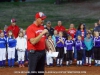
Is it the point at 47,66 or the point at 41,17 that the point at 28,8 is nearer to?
the point at 47,66

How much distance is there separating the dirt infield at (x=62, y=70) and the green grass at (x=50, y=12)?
11202mm

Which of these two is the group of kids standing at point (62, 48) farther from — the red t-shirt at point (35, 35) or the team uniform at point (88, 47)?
the red t-shirt at point (35, 35)

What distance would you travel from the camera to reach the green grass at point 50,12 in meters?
28.2

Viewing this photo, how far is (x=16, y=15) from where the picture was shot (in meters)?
30.5

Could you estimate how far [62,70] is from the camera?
1432 centimetres

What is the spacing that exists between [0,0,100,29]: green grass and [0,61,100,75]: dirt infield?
11202mm

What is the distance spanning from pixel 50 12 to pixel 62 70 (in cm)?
1775

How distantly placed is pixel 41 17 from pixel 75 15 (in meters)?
22.6

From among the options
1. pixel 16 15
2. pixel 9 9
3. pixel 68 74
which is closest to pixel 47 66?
pixel 68 74

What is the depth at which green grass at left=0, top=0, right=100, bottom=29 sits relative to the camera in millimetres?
28234

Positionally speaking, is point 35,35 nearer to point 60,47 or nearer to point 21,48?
point 21,48

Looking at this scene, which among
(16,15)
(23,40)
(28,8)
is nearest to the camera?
(23,40)

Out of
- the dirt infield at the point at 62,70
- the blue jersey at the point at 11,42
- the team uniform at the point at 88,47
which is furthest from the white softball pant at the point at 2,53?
the team uniform at the point at 88,47

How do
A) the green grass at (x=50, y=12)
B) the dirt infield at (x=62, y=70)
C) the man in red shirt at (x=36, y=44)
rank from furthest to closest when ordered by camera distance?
the green grass at (x=50, y=12), the dirt infield at (x=62, y=70), the man in red shirt at (x=36, y=44)
